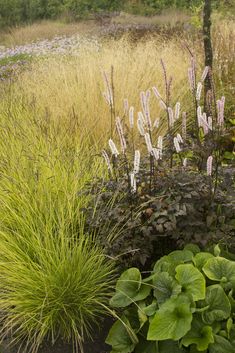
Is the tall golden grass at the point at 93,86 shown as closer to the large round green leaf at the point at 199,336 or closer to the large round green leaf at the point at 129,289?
the large round green leaf at the point at 129,289

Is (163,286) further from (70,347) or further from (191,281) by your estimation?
(70,347)

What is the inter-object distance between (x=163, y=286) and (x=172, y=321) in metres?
0.21

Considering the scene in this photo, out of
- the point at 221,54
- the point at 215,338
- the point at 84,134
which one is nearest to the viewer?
the point at 215,338

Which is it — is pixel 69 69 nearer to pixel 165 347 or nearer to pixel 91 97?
pixel 91 97

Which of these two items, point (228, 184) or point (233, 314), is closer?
point (233, 314)

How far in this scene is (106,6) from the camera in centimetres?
2134


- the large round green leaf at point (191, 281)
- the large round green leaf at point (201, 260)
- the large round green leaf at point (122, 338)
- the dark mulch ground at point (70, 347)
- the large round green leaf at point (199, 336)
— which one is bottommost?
the dark mulch ground at point (70, 347)

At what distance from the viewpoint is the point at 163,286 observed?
2406 millimetres

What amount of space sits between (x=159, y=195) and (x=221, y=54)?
3639 millimetres

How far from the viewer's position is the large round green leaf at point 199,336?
2205mm

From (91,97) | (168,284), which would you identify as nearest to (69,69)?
(91,97)

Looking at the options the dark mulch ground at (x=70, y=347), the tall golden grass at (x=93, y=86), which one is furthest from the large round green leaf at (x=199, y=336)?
the tall golden grass at (x=93, y=86)

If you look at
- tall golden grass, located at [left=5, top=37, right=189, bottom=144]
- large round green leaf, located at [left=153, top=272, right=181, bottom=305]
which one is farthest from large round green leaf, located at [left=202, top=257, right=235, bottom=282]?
tall golden grass, located at [left=5, top=37, right=189, bottom=144]

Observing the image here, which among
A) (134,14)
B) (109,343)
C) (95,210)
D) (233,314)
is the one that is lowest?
(134,14)
